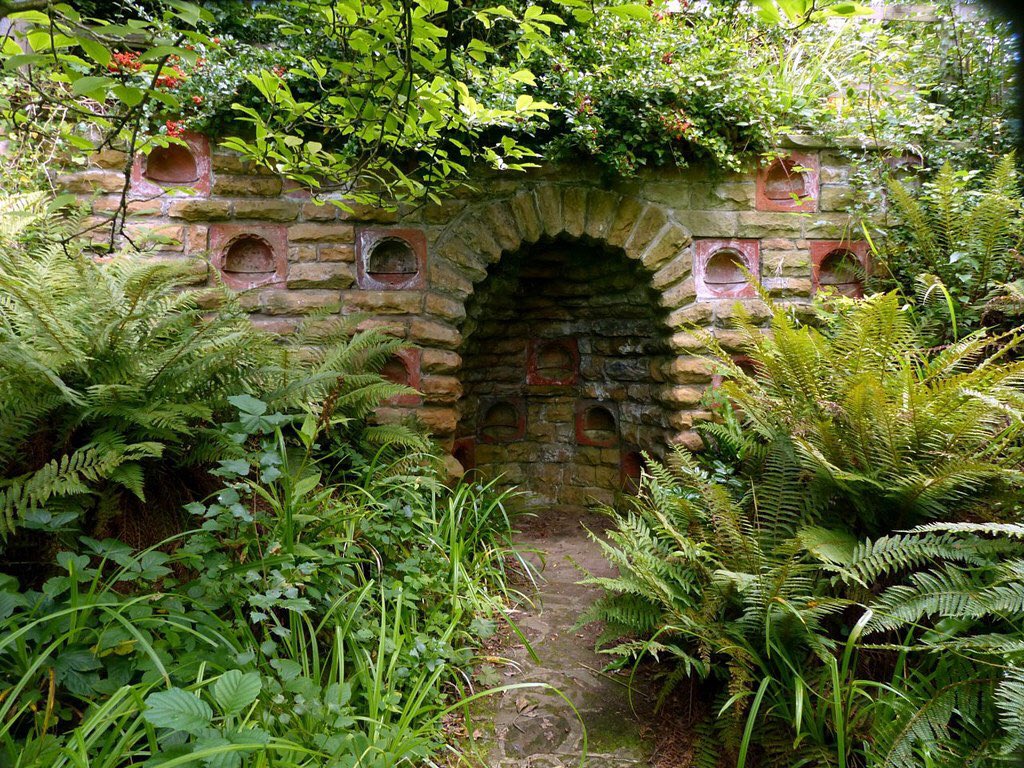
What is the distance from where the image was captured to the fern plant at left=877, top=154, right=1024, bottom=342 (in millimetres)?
2658

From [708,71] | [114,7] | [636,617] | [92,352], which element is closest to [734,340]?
[708,71]

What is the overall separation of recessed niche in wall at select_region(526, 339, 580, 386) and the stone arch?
998 millimetres

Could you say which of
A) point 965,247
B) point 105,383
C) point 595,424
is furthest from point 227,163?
point 965,247

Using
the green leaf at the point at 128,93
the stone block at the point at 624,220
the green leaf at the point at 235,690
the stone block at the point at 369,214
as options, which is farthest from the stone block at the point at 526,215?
the green leaf at the point at 235,690

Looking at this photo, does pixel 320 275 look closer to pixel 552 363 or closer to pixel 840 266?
pixel 552 363

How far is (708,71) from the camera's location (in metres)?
2.93

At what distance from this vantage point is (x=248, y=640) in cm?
169

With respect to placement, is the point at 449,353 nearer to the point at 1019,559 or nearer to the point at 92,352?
the point at 92,352

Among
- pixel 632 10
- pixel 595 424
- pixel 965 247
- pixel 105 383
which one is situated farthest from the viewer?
pixel 595 424

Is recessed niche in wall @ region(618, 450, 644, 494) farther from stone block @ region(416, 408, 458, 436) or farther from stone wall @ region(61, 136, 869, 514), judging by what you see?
stone block @ region(416, 408, 458, 436)

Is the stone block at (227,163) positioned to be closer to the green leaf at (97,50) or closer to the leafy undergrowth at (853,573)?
the green leaf at (97,50)

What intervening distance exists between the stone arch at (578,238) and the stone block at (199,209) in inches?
39.0

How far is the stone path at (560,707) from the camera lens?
1901 millimetres

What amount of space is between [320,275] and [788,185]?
2.34m
